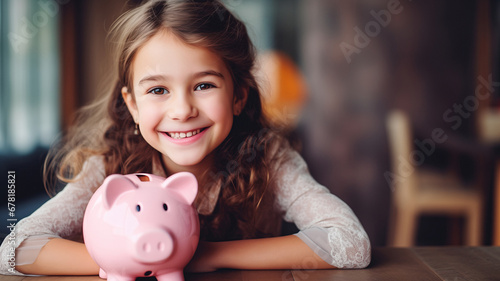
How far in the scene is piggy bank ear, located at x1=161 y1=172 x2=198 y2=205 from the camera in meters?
0.66

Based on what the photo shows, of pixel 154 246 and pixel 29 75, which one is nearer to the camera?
pixel 154 246

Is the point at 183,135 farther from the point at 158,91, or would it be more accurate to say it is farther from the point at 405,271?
the point at 405,271

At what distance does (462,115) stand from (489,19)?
67 cm

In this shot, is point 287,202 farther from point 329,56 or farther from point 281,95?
point 281,95

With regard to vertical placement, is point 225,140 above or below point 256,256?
above

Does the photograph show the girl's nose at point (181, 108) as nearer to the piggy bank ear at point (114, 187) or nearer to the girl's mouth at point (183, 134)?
the girl's mouth at point (183, 134)

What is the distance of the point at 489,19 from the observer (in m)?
3.05

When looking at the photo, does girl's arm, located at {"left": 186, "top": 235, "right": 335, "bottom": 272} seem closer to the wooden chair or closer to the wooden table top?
the wooden table top

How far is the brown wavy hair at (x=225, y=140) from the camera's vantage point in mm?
887

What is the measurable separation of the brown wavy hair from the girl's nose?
114mm

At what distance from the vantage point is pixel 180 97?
80cm

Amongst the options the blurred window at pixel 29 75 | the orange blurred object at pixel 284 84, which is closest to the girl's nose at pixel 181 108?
the blurred window at pixel 29 75

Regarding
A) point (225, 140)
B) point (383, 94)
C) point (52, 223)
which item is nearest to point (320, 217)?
point (225, 140)

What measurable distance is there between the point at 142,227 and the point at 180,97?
0.27 m
